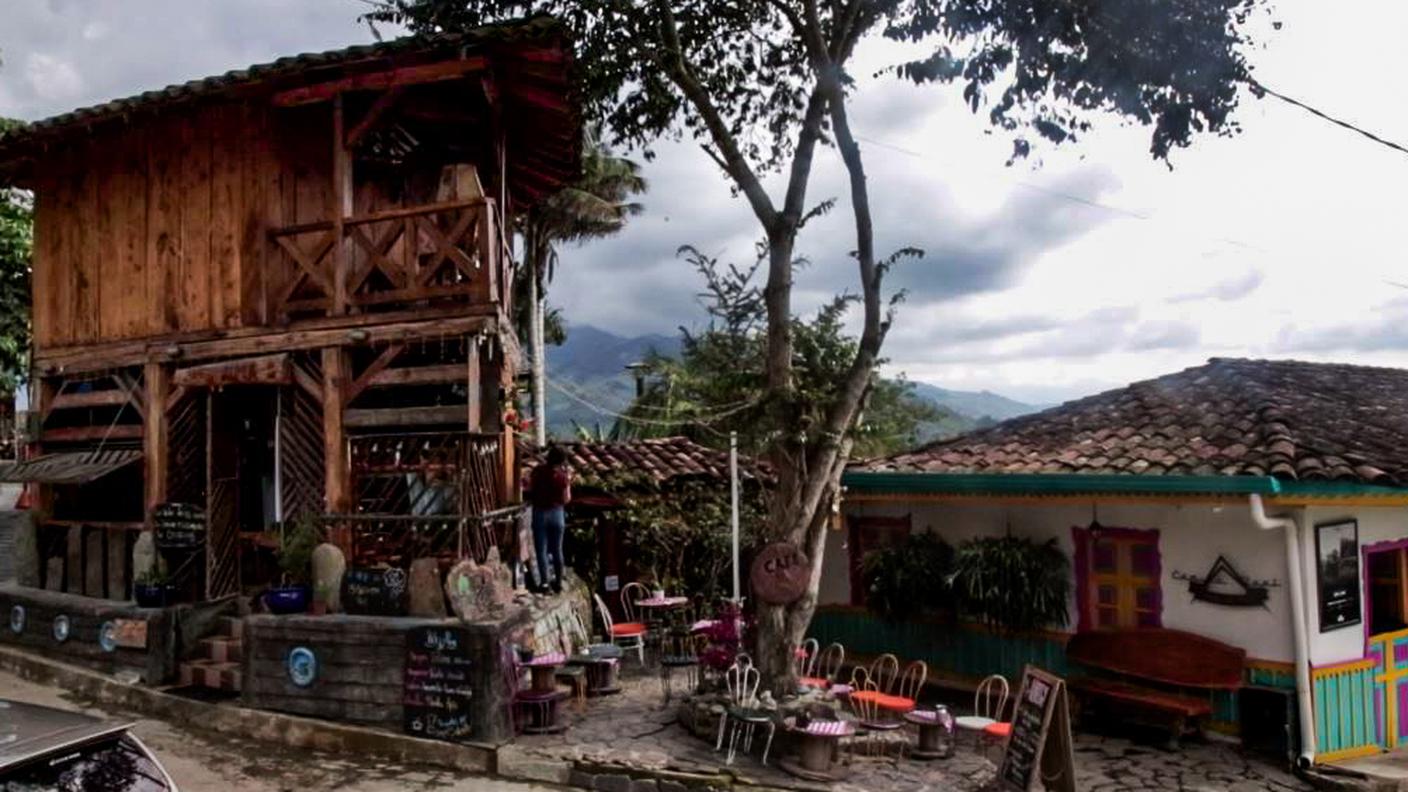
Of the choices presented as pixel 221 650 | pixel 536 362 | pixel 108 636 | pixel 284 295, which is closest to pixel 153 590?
pixel 108 636

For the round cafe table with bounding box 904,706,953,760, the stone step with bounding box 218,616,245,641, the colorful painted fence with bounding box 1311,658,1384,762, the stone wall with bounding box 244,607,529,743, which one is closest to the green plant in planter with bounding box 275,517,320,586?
the stone wall with bounding box 244,607,529,743

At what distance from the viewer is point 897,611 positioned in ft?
42.2

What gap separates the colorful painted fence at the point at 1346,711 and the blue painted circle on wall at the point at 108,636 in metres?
12.3

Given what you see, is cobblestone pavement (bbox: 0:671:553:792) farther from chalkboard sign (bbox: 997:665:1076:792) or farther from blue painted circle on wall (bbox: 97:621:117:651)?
chalkboard sign (bbox: 997:665:1076:792)

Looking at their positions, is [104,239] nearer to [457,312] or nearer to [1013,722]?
[457,312]

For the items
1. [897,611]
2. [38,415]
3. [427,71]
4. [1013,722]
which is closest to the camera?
[1013,722]

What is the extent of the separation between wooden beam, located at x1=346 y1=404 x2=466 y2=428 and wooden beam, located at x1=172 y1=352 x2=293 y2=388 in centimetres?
101

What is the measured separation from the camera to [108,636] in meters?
11.1

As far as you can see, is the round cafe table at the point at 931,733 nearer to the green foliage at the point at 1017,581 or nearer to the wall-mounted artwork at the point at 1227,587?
the green foliage at the point at 1017,581

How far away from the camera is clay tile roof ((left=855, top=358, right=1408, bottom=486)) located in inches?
387

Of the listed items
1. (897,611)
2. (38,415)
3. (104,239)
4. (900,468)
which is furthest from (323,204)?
(897,611)

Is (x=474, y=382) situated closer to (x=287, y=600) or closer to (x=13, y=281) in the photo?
(x=287, y=600)

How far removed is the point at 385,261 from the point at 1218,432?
9095 mm

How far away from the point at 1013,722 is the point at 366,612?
6024 millimetres
